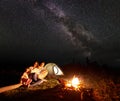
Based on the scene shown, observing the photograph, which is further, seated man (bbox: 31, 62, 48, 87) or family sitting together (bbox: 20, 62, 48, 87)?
seated man (bbox: 31, 62, 48, 87)

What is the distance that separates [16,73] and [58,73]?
3.41 m

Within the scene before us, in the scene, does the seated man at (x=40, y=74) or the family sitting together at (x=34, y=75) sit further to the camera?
the seated man at (x=40, y=74)

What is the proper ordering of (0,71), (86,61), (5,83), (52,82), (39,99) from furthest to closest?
(86,61) < (0,71) < (5,83) < (52,82) < (39,99)

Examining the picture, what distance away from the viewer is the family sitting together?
14102 mm

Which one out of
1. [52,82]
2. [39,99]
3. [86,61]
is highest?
[86,61]

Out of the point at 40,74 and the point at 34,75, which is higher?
the point at 40,74

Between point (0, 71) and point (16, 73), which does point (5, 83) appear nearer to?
point (16, 73)

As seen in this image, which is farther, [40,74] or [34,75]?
[40,74]

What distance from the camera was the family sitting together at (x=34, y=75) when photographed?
46.3 feet

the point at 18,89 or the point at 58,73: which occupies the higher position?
the point at 58,73

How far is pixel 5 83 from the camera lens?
1590cm

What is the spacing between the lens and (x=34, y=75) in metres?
14.6

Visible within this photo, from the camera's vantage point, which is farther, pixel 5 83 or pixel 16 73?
pixel 16 73

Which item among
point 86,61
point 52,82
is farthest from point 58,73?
point 86,61
